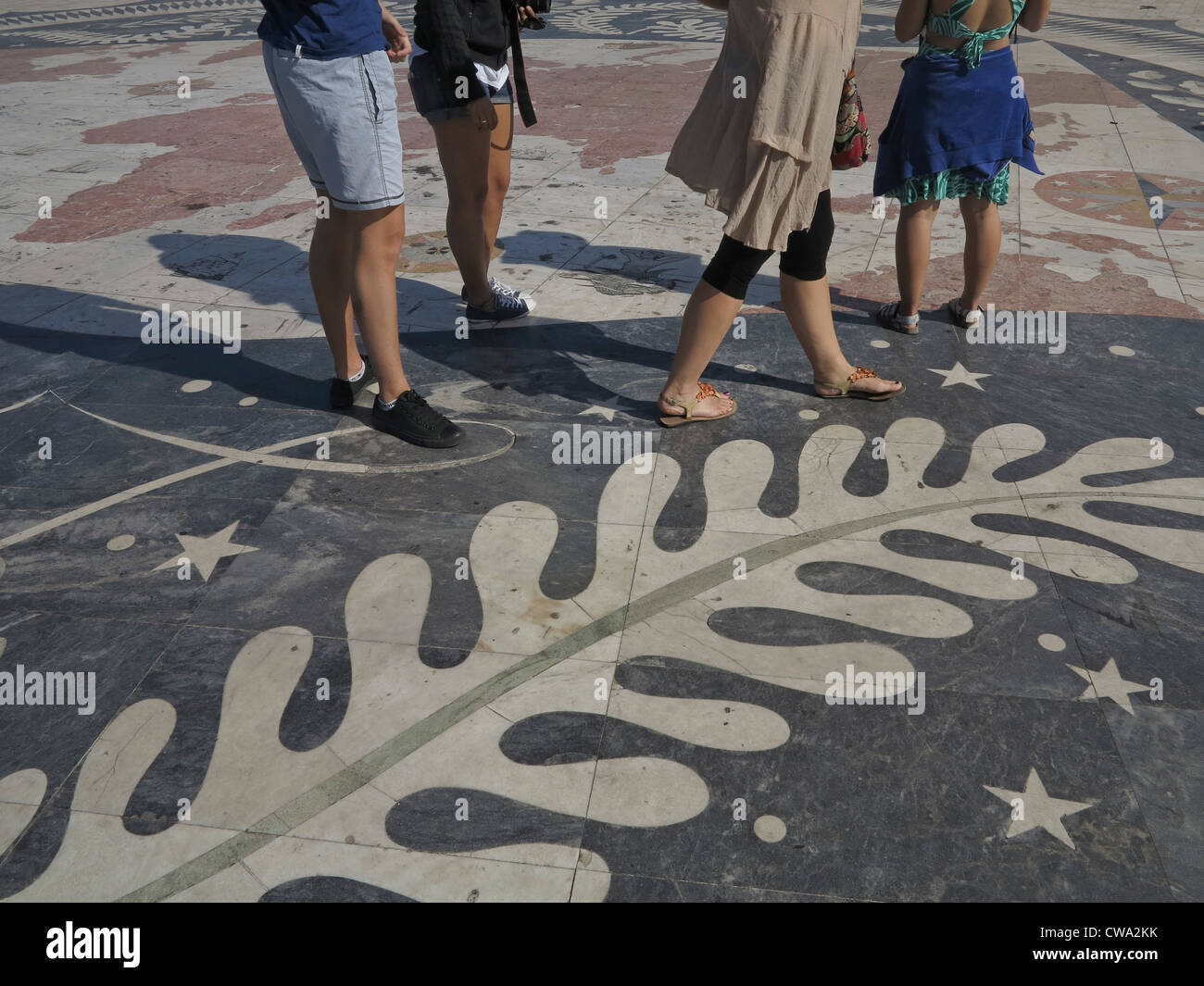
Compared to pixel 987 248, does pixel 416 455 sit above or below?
below

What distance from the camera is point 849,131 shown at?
2668 millimetres

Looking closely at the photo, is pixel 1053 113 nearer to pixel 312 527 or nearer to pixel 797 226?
pixel 797 226

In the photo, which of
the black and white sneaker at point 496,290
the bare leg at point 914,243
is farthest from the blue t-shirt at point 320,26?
the bare leg at point 914,243

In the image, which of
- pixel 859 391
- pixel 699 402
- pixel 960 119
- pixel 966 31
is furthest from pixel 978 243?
pixel 699 402

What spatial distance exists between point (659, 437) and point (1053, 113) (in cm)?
508

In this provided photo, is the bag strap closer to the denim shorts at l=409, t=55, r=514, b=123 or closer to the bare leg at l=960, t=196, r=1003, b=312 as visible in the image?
the denim shorts at l=409, t=55, r=514, b=123

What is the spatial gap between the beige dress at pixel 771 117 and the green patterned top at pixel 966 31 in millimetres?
713

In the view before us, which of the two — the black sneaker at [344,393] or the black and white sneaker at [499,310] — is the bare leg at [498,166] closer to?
the black and white sneaker at [499,310]

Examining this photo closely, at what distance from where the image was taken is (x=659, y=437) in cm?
292

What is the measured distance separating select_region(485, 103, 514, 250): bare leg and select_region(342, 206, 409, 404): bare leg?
→ 83 cm

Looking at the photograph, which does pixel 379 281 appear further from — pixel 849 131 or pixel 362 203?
pixel 849 131

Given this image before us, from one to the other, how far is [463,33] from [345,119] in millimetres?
712

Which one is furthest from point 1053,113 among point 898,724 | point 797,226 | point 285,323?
point 898,724

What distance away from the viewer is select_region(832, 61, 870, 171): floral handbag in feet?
8.65
